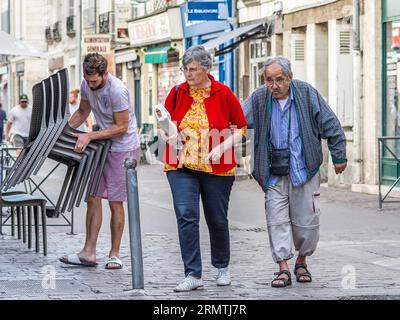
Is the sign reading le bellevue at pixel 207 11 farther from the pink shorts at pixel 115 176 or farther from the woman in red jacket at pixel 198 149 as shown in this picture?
the woman in red jacket at pixel 198 149

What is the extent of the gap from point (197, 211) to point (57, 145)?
182cm

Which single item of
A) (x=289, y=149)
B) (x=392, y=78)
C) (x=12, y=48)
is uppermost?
(x=12, y=48)

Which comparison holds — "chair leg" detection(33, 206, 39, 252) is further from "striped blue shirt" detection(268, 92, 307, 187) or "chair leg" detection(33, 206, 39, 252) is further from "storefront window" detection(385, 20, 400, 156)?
"storefront window" detection(385, 20, 400, 156)

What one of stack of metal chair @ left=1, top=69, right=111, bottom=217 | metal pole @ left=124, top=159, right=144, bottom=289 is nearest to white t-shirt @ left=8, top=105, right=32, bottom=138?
stack of metal chair @ left=1, top=69, right=111, bottom=217

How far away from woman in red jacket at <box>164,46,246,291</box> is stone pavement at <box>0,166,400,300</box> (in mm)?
458

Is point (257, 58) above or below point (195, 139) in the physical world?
above

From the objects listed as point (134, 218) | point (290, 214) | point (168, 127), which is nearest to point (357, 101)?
point (290, 214)

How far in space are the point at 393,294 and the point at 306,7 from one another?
669 inches

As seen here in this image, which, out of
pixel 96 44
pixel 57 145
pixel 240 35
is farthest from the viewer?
pixel 96 44

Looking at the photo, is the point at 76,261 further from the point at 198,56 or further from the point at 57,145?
the point at 198,56

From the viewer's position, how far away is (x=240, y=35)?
96.0 ft

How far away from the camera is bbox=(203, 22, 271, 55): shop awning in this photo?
2878 centimetres
